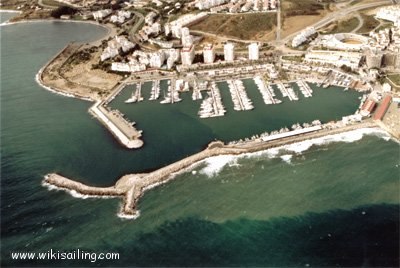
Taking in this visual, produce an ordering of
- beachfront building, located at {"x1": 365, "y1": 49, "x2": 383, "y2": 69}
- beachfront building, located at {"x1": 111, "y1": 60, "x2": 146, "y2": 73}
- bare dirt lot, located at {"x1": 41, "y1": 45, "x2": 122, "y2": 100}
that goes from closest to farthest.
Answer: beachfront building, located at {"x1": 365, "y1": 49, "x2": 383, "y2": 69}, bare dirt lot, located at {"x1": 41, "y1": 45, "x2": 122, "y2": 100}, beachfront building, located at {"x1": 111, "y1": 60, "x2": 146, "y2": 73}

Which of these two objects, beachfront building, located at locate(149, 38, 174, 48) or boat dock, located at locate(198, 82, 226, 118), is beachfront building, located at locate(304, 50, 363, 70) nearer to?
boat dock, located at locate(198, 82, 226, 118)

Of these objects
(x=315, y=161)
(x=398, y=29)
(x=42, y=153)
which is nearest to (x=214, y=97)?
(x=315, y=161)

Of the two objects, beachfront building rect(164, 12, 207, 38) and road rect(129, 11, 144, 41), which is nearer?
beachfront building rect(164, 12, 207, 38)

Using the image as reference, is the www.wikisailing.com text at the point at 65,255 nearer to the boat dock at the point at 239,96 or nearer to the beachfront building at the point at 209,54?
the boat dock at the point at 239,96

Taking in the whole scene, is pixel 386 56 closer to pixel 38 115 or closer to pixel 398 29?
pixel 398 29

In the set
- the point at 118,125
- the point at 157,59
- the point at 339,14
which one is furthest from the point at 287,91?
the point at 339,14

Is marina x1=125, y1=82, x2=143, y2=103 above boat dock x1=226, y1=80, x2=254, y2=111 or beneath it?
beneath

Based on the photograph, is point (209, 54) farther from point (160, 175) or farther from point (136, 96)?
point (160, 175)

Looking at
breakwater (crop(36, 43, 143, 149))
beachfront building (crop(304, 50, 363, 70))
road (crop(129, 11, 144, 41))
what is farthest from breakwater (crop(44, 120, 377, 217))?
road (crop(129, 11, 144, 41))
